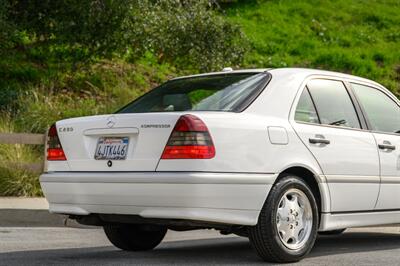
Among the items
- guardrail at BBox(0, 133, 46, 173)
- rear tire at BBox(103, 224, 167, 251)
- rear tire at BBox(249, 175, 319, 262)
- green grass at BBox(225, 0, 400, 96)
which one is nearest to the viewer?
rear tire at BBox(249, 175, 319, 262)

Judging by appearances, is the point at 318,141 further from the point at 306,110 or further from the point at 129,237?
the point at 129,237

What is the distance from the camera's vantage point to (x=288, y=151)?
6523 millimetres

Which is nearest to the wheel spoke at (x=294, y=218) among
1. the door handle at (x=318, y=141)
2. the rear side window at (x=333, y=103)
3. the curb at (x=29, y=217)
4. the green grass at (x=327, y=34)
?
the door handle at (x=318, y=141)

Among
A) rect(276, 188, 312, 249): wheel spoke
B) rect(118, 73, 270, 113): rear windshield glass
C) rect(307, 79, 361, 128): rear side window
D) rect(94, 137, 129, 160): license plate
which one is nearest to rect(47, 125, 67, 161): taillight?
rect(94, 137, 129, 160): license plate

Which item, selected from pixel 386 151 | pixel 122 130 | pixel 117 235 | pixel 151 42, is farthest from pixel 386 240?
pixel 151 42

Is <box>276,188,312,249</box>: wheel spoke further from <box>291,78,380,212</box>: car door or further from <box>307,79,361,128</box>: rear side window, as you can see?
<box>307,79,361,128</box>: rear side window

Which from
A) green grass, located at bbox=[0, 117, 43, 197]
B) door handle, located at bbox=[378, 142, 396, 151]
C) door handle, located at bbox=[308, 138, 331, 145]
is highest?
door handle, located at bbox=[308, 138, 331, 145]

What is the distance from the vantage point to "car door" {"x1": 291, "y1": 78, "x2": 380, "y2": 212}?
6836mm

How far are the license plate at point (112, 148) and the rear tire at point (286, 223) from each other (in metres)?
1.13

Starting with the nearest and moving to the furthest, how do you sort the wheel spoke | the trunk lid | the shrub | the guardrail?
the trunk lid
the wheel spoke
the guardrail
the shrub

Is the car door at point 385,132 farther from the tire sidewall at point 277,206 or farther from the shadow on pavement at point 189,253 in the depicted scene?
the tire sidewall at point 277,206

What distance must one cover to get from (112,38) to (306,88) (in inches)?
441

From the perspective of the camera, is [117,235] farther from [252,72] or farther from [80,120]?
[252,72]

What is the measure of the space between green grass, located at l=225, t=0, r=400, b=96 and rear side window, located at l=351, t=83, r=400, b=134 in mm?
13136
